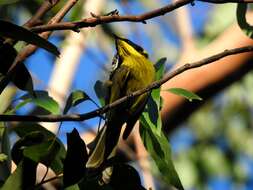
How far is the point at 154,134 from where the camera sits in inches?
65.4

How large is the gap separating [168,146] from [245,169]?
8.94 ft

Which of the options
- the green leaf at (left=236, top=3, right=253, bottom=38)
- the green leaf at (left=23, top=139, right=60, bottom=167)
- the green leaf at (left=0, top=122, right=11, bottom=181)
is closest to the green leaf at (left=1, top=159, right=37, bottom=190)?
the green leaf at (left=23, top=139, right=60, bottom=167)

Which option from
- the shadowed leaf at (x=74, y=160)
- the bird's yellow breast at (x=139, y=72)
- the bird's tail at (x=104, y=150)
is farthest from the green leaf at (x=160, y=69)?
the shadowed leaf at (x=74, y=160)

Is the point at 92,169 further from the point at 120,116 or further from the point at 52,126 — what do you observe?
the point at 52,126

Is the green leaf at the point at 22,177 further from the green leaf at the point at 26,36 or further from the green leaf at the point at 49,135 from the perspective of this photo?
the green leaf at the point at 26,36

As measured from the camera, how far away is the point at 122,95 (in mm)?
1900

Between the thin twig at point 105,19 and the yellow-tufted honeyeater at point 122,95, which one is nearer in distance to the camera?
the thin twig at point 105,19

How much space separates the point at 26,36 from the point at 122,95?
596 mm

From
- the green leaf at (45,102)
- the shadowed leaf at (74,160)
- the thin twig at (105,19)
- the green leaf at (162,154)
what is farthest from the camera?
the green leaf at (45,102)

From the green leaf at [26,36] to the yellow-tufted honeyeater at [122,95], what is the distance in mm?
367

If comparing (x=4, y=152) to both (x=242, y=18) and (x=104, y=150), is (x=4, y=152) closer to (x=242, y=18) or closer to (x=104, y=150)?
(x=104, y=150)

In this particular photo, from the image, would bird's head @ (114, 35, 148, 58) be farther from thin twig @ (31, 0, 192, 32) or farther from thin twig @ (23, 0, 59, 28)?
thin twig @ (31, 0, 192, 32)

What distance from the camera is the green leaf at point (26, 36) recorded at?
1.33 meters

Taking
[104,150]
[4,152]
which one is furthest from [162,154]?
[4,152]
